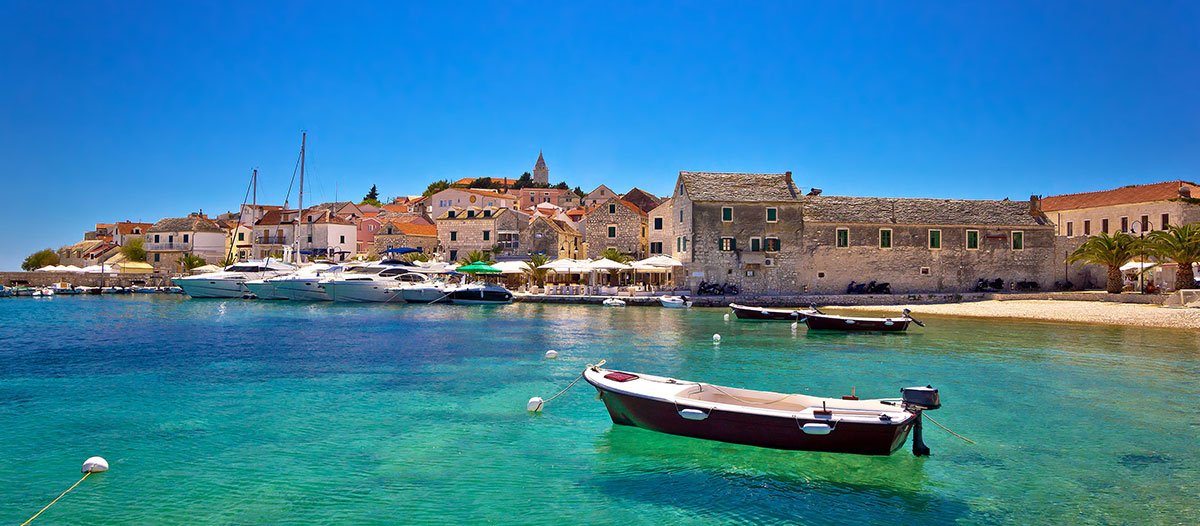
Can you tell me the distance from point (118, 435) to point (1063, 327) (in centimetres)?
3666

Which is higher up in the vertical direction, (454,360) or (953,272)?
(953,272)

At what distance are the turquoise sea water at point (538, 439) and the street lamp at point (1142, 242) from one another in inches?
643

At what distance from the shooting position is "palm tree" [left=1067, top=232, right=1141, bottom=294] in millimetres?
41312

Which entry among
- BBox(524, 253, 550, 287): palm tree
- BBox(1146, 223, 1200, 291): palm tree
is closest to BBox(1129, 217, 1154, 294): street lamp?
BBox(1146, 223, 1200, 291): palm tree

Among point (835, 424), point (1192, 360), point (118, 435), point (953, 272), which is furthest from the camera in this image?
point (953, 272)

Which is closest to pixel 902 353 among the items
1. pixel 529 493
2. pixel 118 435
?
pixel 529 493

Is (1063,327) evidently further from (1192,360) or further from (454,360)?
(454,360)

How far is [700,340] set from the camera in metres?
28.7

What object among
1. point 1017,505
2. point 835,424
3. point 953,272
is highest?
point 953,272

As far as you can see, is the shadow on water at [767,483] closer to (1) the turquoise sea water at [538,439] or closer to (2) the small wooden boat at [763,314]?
(1) the turquoise sea water at [538,439]

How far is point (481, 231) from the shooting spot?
64.6 meters

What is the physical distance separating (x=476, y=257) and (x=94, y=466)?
47819mm

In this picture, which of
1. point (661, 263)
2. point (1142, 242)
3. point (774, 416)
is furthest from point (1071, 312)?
point (774, 416)

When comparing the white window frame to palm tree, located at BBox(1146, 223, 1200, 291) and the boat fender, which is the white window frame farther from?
the boat fender
